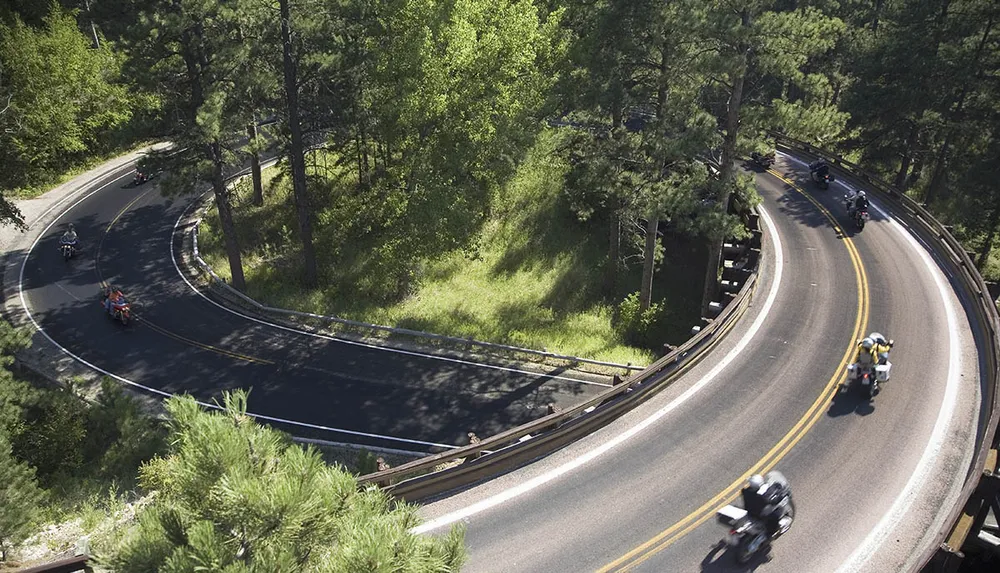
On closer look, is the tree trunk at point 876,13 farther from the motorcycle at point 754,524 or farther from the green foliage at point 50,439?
the green foliage at point 50,439

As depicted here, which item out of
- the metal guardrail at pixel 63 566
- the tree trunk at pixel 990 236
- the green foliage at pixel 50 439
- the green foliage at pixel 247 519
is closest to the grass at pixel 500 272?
the green foliage at pixel 50 439

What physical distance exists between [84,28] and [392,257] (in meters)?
41.9

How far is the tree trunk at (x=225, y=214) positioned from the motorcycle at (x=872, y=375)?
25239mm

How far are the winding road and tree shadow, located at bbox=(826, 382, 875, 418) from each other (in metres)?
0.08

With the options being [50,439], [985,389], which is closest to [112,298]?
[50,439]

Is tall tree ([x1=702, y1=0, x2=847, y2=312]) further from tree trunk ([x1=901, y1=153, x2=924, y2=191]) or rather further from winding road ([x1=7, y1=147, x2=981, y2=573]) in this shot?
tree trunk ([x1=901, y1=153, x2=924, y2=191])

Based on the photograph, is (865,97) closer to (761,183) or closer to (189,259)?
(761,183)

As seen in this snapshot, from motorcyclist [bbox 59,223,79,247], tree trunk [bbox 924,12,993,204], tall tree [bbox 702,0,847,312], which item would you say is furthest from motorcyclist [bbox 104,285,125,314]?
tree trunk [bbox 924,12,993,204]

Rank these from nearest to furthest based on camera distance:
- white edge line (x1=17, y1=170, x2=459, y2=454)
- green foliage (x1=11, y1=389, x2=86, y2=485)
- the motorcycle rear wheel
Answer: the motorcycle rear wheel, green foliage (x1=11, y1=389, x2=86, y2=485), white edge line (x1=17, y1=170, x2=459, y2=454)

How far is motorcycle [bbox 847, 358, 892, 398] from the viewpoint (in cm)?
1697

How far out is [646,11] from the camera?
76.5 feet

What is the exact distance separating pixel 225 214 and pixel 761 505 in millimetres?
24995

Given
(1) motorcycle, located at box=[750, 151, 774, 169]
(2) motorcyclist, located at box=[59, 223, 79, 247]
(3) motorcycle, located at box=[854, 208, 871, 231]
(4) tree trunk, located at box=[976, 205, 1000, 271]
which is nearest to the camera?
(3) motorcycle, located at box=[854, 208, 871, 231]

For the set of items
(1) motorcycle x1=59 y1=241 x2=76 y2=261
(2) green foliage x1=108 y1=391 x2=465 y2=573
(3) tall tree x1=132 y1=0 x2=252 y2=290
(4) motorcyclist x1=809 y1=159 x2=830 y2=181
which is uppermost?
(3) tall tree x1=132 y1=0 x2=252 y2=290
